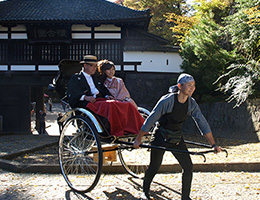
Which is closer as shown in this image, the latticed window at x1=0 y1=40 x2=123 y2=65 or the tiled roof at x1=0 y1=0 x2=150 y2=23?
the tiled roof at x1=0 y1=0 x2=150 y2=23

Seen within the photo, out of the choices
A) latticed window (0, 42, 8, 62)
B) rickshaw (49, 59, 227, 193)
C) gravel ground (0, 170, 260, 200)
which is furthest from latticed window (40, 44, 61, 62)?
gravel ground (0, 170, 260, 200)

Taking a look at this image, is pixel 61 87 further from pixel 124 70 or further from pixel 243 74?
pixel 124 70

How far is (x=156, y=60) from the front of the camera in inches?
561

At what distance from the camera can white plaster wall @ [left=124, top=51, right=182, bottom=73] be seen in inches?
550

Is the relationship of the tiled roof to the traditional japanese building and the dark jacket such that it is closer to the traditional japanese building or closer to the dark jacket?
the traditional japanese building

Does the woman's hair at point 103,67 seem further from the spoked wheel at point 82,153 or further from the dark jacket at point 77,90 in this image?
the spoked wheel at point 82,153

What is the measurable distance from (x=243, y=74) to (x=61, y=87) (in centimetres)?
653

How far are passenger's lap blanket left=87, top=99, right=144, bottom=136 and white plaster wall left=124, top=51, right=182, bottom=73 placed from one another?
1010 cm

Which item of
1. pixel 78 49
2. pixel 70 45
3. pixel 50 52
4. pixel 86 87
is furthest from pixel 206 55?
pixel 86 87

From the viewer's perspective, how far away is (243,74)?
965cm

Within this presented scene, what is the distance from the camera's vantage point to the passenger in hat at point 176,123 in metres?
3.25


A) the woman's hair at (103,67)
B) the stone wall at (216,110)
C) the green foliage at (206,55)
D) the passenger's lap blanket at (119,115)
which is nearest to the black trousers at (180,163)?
the passenger's lap blanket at (119,115)

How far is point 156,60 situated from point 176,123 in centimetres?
1115

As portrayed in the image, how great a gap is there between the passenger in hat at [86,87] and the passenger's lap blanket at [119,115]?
227 millimetres
